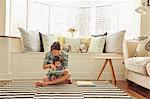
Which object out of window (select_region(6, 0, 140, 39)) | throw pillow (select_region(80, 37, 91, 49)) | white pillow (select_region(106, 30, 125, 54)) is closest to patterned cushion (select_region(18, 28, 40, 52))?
window (select_region(6, 0, 140, 39))

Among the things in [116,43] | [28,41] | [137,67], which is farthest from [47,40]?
[137,67]

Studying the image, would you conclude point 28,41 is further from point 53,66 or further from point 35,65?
point 53,66

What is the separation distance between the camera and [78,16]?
21.0 feet

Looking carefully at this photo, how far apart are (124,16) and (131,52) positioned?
1.49m

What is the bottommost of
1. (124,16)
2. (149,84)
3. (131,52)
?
(149,84)

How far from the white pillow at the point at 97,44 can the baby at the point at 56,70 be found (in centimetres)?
187

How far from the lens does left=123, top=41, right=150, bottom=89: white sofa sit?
3.47m

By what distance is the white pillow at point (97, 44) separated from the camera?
5.71 meters

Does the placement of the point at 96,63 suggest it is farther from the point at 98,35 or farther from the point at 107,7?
the point at 107,7

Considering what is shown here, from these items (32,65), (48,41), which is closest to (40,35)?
(48,41)

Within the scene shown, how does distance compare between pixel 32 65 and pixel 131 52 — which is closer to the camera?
pixel 131 52

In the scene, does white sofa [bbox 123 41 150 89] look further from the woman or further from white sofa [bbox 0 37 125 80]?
the woman

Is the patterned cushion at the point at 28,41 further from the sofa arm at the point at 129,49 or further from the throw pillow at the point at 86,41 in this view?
the sofa arm at the point at 129,49

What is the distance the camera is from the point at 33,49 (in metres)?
5.56
